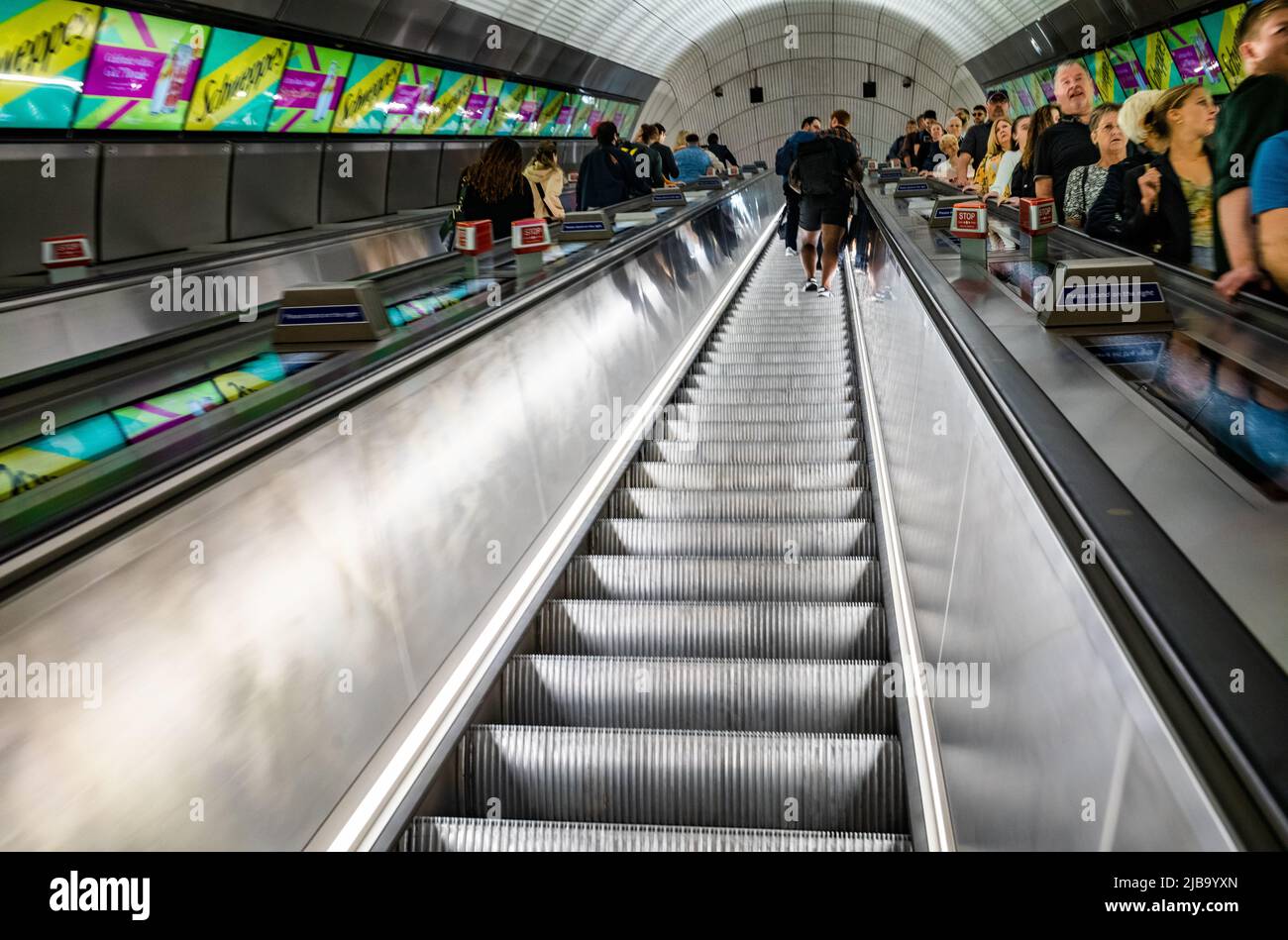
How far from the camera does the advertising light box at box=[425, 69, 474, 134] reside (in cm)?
1836

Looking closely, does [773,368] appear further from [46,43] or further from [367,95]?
[367,95]

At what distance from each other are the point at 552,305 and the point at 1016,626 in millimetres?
3430

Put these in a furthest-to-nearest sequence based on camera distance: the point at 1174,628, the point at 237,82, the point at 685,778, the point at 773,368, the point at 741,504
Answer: the point at 237,82, the point at 773,368, the point at 741,504, the point at 685,778, the point at 1174,628

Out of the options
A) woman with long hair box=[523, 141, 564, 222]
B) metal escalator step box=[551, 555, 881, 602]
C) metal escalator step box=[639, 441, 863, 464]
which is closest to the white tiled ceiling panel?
woman with long hair box=[523, 141, 564, 222]

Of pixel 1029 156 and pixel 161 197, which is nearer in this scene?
pixel 1029 156

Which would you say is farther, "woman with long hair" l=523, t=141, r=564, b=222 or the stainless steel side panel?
"woman with long hair" l=523, t=141, r=564, b=222

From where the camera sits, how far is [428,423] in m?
3.38

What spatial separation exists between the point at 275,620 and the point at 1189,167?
157 inches

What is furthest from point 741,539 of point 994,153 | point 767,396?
point 994,153

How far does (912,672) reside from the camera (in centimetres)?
322

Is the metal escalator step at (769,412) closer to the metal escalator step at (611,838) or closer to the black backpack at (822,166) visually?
the black backpack at (822,166)

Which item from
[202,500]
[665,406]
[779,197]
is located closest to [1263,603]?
[202,500]

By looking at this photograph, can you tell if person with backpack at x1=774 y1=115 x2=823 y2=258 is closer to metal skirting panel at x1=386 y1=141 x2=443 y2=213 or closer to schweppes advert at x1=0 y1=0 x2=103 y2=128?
schweppes advert at x1=0 y1=0 x2=103 y2=128

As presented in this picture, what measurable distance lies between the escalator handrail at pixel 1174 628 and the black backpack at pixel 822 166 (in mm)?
7720
